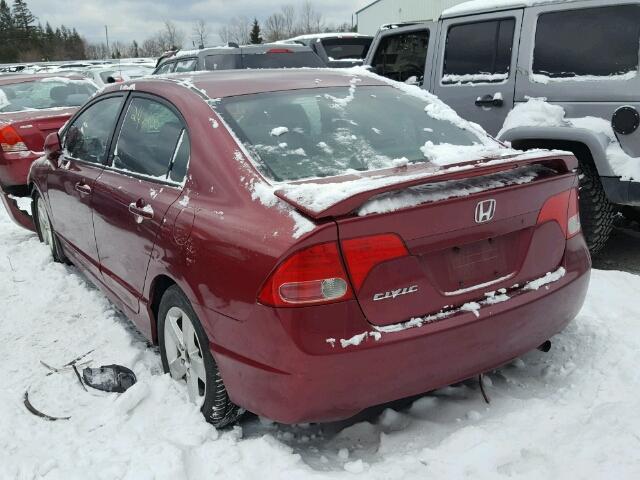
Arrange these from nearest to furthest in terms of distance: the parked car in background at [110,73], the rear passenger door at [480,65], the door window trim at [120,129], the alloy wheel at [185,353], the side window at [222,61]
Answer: the alloy wheel at [185,353] < the door window trim at [120,129] < the rear passenger door at [480,65] < the side window at [222,61] < the parked car in background at [110,73]

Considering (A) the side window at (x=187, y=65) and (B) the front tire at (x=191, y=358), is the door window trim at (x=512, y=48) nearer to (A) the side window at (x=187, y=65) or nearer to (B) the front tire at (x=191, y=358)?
(B) the front tire at (x=191, y=358)

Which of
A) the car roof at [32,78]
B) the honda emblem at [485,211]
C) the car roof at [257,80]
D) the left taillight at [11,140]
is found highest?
the car roof at [257,80]

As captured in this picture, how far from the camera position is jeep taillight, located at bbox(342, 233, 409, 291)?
85.7 inches

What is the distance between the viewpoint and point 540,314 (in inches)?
104

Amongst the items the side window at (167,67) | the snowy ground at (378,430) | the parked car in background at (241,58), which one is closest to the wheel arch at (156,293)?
the snowy ground at (378,430)

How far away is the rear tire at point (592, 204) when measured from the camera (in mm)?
4641

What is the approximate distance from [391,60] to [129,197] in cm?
453

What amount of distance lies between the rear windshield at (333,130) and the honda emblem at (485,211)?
1.72 ft

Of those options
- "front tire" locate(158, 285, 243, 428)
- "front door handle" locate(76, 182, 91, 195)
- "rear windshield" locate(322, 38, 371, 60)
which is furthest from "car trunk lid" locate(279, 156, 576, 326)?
"rear windshield" locate(322, 38, 371, 60)

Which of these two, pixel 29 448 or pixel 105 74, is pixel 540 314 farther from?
pixel 105 74

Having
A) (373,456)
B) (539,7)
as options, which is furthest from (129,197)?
(539,7)

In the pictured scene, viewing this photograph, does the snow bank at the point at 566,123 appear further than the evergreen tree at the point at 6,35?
No

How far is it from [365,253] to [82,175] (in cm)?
251

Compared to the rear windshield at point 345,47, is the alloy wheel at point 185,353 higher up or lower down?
lower down
